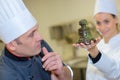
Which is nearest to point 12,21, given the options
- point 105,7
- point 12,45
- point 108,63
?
point 12,45

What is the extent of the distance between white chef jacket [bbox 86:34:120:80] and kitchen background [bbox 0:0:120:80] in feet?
5.19

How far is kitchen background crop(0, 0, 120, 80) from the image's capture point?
3.43 meters

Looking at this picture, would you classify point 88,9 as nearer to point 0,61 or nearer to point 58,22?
point 58,22

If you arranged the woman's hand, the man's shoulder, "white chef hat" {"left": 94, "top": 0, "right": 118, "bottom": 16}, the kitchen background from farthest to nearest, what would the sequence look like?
the kitchen background, "white chef hat" {"left": 94, "top": 0, "right": 118, "bottom": 16}, the woman's hand, the man's shoulder

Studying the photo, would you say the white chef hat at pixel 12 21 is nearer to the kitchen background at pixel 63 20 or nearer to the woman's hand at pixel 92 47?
the woman's hand at pixel 92 47

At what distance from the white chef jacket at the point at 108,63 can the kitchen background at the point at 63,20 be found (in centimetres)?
158

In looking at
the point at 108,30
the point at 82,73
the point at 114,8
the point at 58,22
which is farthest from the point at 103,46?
the point at 58,22

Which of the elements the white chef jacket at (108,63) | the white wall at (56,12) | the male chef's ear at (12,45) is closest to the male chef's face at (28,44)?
the male chef's ear at (12,45)

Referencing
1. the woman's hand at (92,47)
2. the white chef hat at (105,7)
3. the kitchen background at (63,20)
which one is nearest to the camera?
the woman's hand at (92,47)

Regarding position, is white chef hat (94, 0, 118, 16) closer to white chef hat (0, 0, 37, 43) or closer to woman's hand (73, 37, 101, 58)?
woman's hand (73, 37, 101, 58)

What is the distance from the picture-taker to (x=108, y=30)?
1.69 metres

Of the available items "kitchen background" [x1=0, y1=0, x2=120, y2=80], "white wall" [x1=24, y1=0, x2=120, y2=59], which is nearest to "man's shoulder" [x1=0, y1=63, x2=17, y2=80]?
"kitchen background" [x1=0, y1=0, x2=120, y2=80]

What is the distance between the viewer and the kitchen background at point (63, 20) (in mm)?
3428

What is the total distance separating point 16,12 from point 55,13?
8.35 ft
